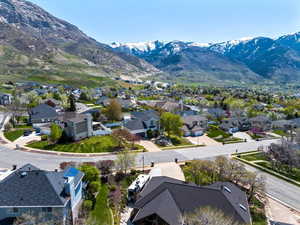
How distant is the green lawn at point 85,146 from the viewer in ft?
179

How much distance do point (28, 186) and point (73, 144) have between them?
31.3 metres

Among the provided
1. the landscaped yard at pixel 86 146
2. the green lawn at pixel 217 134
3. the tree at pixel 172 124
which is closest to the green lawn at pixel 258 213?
the landscaped yard at pixel 86 146

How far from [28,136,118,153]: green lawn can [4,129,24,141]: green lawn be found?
9.16 meters

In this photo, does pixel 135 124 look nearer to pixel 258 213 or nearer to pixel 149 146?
pixel 149 146

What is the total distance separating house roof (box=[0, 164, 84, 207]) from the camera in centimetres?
2473

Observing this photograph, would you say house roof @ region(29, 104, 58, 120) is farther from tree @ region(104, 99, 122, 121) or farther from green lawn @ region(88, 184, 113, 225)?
green lawn @ region(88, 184, 113, 225)

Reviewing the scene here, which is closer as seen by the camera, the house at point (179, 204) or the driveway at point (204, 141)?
the house at point (179, 204)

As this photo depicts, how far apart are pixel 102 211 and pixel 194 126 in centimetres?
5607

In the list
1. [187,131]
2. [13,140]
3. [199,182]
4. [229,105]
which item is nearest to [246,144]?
[187,131]

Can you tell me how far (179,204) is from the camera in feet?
86.2

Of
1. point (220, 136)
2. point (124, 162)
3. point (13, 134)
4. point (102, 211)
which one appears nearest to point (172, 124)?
point (220, 136)

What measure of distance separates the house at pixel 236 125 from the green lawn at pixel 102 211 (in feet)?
205

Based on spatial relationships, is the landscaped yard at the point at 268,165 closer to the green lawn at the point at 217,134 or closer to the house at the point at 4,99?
the green lawn at the point at 217,134

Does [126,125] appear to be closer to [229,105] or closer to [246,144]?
[246,144]
